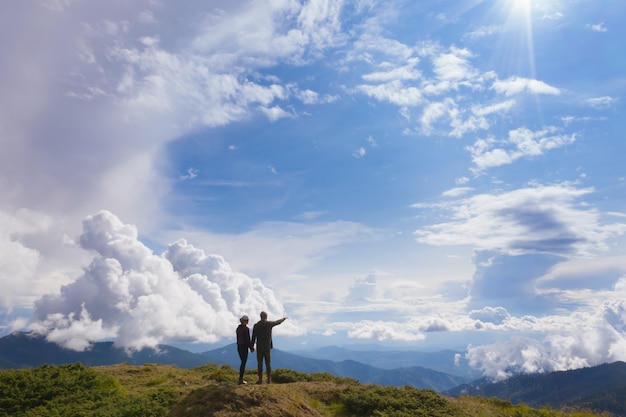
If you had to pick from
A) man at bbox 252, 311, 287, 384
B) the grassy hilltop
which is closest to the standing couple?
man at bbox 252, 311, 287, 384

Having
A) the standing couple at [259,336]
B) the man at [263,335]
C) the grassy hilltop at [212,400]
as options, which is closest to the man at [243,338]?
the standing couple at [259,336]

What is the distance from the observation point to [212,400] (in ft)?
51.7

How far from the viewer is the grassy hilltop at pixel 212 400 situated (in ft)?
51.8

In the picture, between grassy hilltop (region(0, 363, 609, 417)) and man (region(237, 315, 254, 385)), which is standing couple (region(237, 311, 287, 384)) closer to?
A: man (region(237, 315, 254, 385))

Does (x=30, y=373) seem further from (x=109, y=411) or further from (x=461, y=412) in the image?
(x=461, y=412)

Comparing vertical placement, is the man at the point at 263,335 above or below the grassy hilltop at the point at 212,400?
above

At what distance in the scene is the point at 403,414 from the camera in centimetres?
1794

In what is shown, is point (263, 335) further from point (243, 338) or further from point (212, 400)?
point (212, 400)

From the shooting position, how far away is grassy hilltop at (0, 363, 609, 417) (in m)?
15.8

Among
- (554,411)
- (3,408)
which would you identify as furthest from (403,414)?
(3,408)

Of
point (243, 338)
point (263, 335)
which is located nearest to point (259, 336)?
point (263, 335)

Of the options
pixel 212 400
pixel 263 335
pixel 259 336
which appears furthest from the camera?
pixel 259 336

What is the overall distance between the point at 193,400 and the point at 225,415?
267cm

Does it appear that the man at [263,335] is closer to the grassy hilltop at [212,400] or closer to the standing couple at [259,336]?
the standing couple at [259,336]
